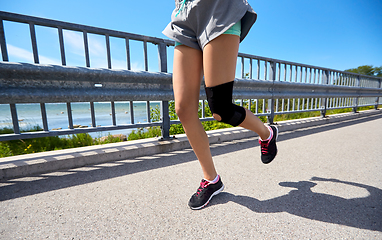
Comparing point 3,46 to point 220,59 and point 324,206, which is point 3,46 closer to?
point 220,59

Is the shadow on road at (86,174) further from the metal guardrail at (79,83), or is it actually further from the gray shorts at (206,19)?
the gray shorts at (206,19)

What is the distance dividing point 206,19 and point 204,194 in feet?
4.22

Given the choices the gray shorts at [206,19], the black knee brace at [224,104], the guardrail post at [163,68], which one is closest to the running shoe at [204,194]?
the black knee brace at [224,104]

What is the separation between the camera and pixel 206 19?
1325mm

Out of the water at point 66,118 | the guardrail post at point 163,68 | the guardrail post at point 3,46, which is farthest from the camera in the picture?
the water at point 66,118

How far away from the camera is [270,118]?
4203mm

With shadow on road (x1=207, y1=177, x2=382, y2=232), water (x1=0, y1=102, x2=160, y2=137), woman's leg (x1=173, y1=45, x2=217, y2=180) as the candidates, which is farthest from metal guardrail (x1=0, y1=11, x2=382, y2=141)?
shadow on road (x1=207, y1=177, x2=382, y2=232)

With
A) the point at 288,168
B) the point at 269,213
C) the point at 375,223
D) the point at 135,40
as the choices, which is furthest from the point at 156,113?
the point at 375,223

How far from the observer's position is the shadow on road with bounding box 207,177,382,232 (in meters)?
1.18

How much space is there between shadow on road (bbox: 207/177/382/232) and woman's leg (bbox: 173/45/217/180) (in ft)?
1.17

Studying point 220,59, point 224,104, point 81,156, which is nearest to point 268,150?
point 224,104

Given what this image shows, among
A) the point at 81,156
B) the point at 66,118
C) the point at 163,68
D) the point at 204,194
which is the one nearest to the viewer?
the point at 204,194

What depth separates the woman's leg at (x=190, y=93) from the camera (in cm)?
144

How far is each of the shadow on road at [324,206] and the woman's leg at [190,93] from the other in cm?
36
